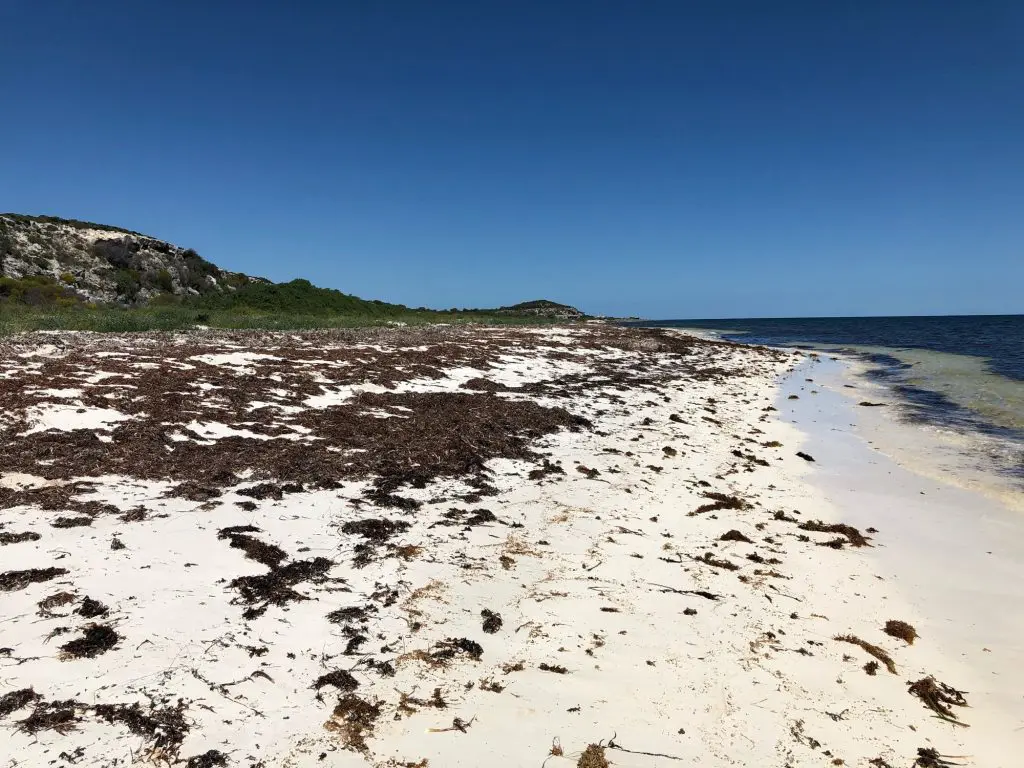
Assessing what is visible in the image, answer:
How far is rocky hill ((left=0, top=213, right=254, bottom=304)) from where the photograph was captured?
115 feet

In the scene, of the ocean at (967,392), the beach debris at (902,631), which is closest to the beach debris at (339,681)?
the beach debris at (902,631)

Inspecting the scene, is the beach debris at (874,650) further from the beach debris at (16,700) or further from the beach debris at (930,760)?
the beach debris at (16,700)

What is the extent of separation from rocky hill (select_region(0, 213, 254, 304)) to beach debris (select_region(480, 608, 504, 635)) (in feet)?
123

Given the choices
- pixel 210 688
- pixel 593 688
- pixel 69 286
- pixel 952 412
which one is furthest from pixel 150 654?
pixel 69 286

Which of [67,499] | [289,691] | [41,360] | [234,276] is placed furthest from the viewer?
[234,276]

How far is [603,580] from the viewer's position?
195 inches

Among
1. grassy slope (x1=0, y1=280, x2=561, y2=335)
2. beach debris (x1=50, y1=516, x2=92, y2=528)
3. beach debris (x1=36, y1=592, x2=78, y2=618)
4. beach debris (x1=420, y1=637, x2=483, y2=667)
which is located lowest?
beach debris (x1=420, y1=637, x2=483, y2=667)

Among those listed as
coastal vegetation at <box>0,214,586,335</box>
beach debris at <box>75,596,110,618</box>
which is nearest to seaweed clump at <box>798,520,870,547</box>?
beach debris at <box>75,596,110,618</box>

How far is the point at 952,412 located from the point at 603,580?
15114mm

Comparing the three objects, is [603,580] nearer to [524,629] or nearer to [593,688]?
[524,629]

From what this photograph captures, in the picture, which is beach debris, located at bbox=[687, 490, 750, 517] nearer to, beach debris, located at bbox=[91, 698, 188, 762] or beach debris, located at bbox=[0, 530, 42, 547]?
beach debris, located at bbox=[91, 698, 188, 762]

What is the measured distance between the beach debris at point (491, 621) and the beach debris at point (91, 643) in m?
2.46

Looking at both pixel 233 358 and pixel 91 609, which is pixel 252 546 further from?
pixel 233 358

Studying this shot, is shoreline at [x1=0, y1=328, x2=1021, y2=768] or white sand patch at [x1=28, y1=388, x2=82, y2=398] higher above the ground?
white sand patch at [x1=28, y1=388, x2=82, y2=398]
